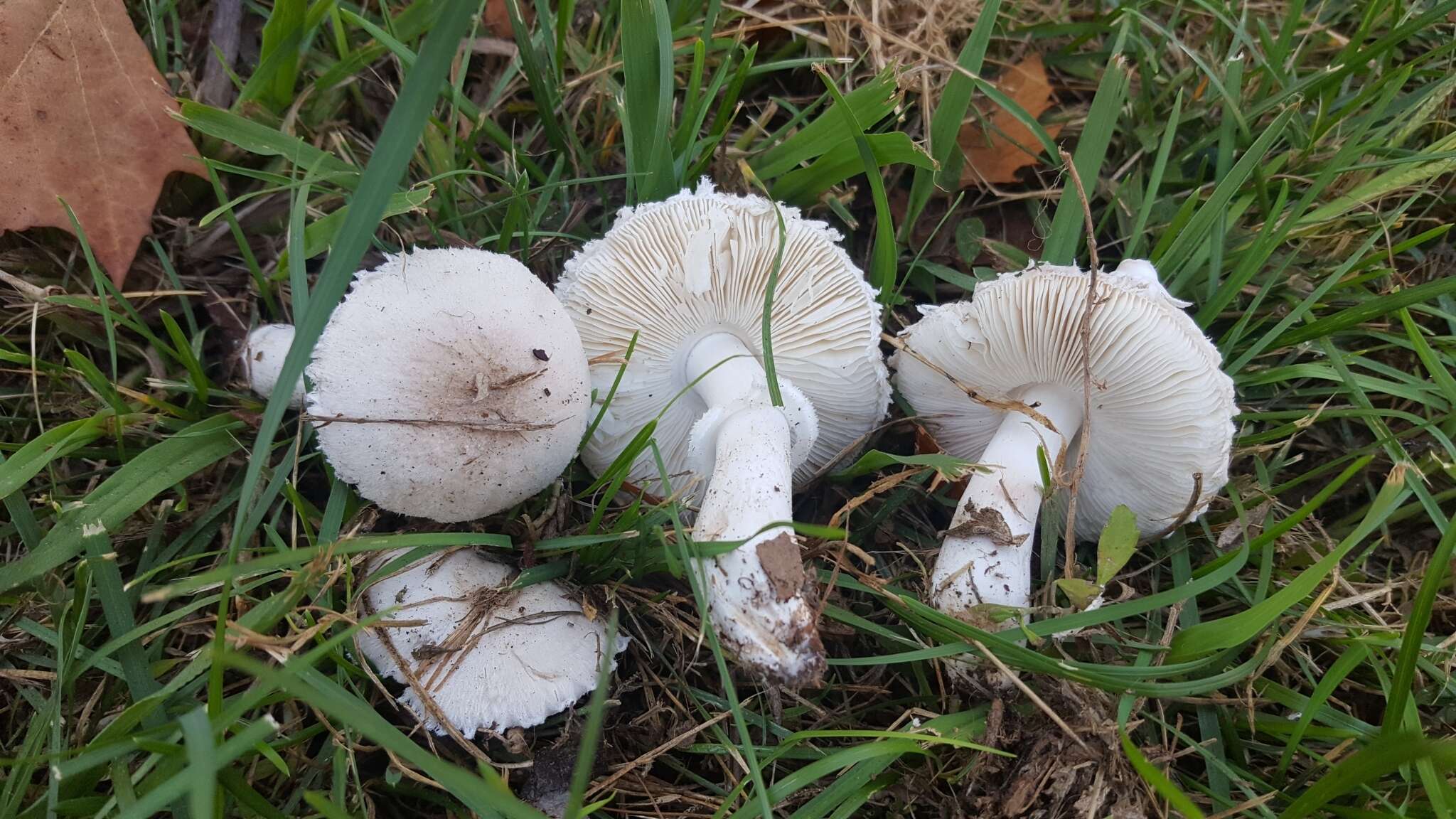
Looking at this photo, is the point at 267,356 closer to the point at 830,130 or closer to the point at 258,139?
the point at 258,139

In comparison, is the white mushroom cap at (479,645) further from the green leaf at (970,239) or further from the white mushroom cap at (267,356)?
the green leaf at (970,239)

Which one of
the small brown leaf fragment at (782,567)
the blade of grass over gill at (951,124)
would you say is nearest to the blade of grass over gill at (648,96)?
the blade of grass over gill at (951,124)

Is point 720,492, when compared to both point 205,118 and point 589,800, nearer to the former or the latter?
point 589,800

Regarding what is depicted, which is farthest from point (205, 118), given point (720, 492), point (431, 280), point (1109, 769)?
point (1109, 769)

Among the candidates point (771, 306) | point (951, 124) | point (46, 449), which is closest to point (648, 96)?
point (771, 306)

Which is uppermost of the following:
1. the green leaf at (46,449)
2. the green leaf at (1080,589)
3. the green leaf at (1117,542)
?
the green leaf at (1117,542)

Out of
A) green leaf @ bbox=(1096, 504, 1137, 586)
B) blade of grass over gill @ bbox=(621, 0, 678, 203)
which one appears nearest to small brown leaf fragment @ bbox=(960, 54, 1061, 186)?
blade of grass over gill @ bbox=(621, 0, 678, 203)

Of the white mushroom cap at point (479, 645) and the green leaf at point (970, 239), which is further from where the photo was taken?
the green leaf at point (970, 239)
